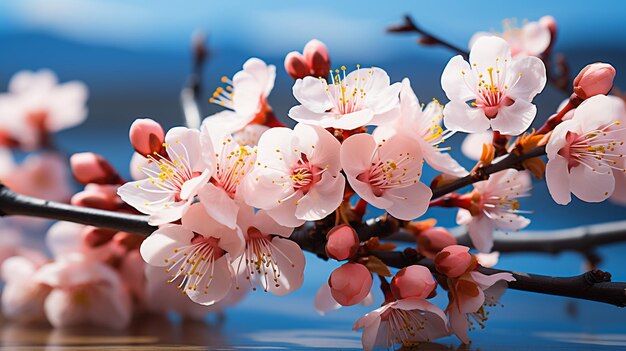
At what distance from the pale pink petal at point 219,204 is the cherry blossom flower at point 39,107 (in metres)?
0.69

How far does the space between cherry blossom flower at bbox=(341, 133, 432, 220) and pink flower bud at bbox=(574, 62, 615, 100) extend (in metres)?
0.14

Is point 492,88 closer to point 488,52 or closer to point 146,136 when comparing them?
point 488,52

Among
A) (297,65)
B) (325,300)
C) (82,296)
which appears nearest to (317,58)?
(297,65)

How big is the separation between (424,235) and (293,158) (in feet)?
0.47

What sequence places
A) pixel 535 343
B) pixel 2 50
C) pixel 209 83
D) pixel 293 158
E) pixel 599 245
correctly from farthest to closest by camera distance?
pixel 2 50 < pixel 209 83 < pixel 599 245 < pixel 535 343 < pixel 293 158

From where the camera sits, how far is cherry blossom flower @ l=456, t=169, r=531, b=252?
59 centimetres

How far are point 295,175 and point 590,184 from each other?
23 centimetres

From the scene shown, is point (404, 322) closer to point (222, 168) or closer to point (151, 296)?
point (222, 168)

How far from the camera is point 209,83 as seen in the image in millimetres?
2068

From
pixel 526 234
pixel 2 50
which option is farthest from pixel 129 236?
pixel 2 50

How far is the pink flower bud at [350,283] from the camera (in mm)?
→ 498

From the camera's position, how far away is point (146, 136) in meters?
0.54

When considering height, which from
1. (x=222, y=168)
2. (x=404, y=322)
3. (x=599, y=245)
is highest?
(x=222, y=168)

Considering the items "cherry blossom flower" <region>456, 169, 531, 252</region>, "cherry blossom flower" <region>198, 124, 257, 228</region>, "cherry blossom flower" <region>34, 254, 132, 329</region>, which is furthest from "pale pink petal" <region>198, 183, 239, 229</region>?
"cherry blossom flower" <region>34, 254, 132, 329</region>
